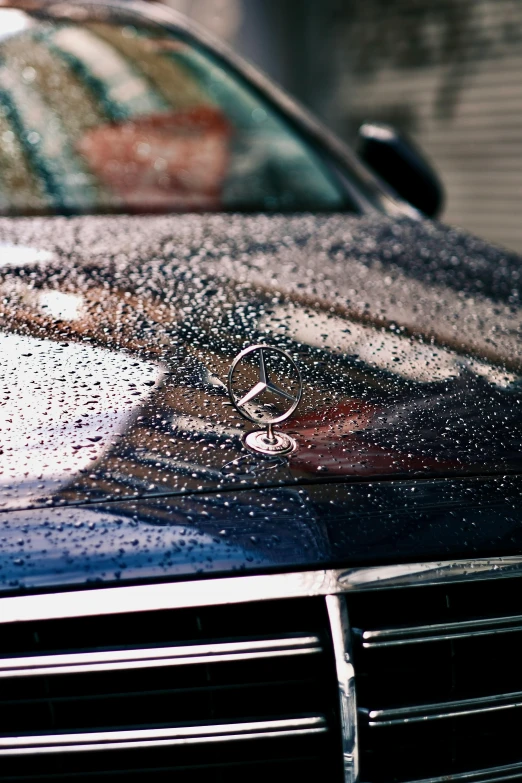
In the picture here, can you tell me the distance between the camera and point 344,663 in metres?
1.35

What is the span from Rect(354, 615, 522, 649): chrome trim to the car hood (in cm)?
22

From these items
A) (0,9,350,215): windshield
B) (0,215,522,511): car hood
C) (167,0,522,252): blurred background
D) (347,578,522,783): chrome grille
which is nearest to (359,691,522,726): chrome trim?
(347,578,522,783): chrome grille

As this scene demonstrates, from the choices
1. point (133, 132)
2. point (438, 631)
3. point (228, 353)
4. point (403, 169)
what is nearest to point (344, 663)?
point (438, 631)

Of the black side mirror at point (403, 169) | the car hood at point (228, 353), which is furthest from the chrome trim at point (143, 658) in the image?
the black side mirror at point (403, 169)

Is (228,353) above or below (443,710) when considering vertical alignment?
above

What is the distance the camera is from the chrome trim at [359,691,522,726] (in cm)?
139

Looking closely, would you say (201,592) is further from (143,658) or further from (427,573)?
(427,573)

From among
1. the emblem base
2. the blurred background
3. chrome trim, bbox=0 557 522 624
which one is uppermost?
the emblem base

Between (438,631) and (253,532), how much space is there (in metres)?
0.32

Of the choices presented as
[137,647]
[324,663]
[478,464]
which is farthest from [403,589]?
[137,647]

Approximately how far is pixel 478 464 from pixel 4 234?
128 centimetres

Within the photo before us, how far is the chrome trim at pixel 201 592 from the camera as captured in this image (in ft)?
4.26

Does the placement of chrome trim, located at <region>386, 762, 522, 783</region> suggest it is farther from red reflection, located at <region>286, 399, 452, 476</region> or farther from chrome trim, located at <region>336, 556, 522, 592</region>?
red reflection, located at <region>286, 399, 452, 476</region>

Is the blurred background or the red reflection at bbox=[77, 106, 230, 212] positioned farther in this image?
the blurred background
